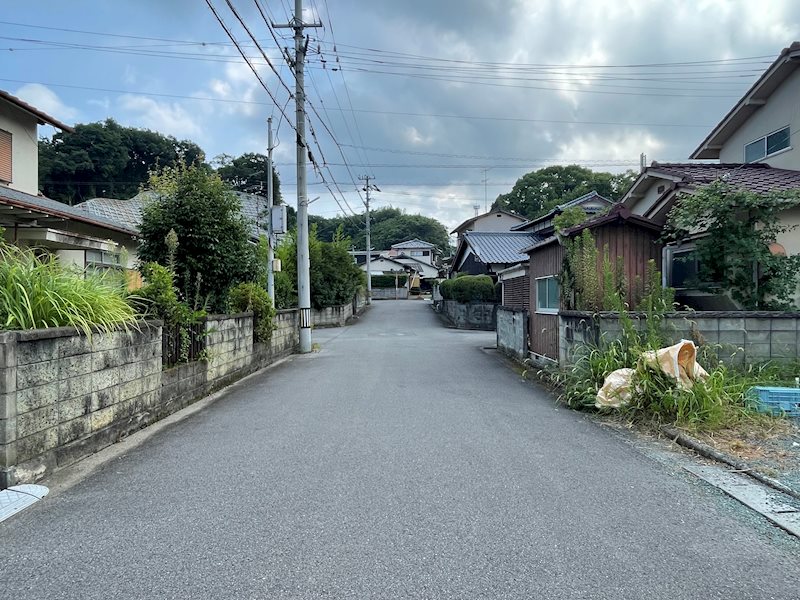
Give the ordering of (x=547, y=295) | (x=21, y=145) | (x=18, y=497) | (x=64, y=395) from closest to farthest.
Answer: (x=18, y=497)
(x=64, y=395)
(x=547, y=295)
(x=21, y=145)

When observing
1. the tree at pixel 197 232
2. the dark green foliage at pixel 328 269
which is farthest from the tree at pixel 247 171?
the tree at pixel 197 232

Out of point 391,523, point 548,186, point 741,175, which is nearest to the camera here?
point 391,523

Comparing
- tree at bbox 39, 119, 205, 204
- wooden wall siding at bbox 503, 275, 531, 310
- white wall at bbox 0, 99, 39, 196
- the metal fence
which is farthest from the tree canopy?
the metal fence

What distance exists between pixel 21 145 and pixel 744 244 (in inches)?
609

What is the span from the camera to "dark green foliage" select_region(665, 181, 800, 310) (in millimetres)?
7586

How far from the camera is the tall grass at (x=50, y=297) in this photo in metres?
4.41

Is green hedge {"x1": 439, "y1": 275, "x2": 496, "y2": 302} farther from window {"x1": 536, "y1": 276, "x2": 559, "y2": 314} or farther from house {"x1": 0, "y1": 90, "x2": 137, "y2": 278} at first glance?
house {"x1": 0, "y1": 90, "x2": 137, "y2": 278}

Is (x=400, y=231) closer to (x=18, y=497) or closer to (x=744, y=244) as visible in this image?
(x=744, y=244)

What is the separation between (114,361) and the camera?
5.28m

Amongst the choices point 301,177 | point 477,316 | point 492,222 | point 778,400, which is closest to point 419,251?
point 492,222

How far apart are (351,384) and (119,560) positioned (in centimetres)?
613

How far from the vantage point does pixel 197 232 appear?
29.9 ft

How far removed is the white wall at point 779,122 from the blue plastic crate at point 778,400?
729 centimetres

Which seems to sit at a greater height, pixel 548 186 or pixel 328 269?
pixel 548 186
